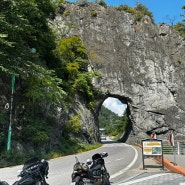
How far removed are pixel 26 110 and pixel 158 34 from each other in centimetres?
3463

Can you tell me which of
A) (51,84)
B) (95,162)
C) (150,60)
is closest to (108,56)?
(150,60)

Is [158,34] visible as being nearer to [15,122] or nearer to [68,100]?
[68,100]

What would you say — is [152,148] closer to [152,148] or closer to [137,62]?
[152,148]

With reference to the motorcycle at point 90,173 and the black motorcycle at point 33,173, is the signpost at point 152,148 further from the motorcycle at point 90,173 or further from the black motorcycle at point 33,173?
the black motorcycle at point 33,173

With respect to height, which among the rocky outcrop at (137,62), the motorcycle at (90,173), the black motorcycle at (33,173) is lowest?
the motorcycle at (90,173)

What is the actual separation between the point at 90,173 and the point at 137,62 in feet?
130

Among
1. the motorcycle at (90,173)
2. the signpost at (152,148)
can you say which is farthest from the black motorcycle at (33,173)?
the signpost at (152,148)

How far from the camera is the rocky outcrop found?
43.4 meters

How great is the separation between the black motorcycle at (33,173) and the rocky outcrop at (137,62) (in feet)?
119

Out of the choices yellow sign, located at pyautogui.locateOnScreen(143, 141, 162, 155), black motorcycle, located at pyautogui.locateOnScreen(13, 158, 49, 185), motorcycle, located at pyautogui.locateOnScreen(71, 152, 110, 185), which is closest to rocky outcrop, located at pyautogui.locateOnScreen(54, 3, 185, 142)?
yellow sign, located at pyautogui.locateOnScreen(143, 141, 162, 155)

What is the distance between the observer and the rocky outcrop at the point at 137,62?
43.4 meters

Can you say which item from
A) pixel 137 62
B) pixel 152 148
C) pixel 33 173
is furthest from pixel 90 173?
pixel 137 62

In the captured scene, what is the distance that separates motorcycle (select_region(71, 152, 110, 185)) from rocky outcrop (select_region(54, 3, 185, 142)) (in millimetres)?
33835

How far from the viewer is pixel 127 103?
45312 millimetres
